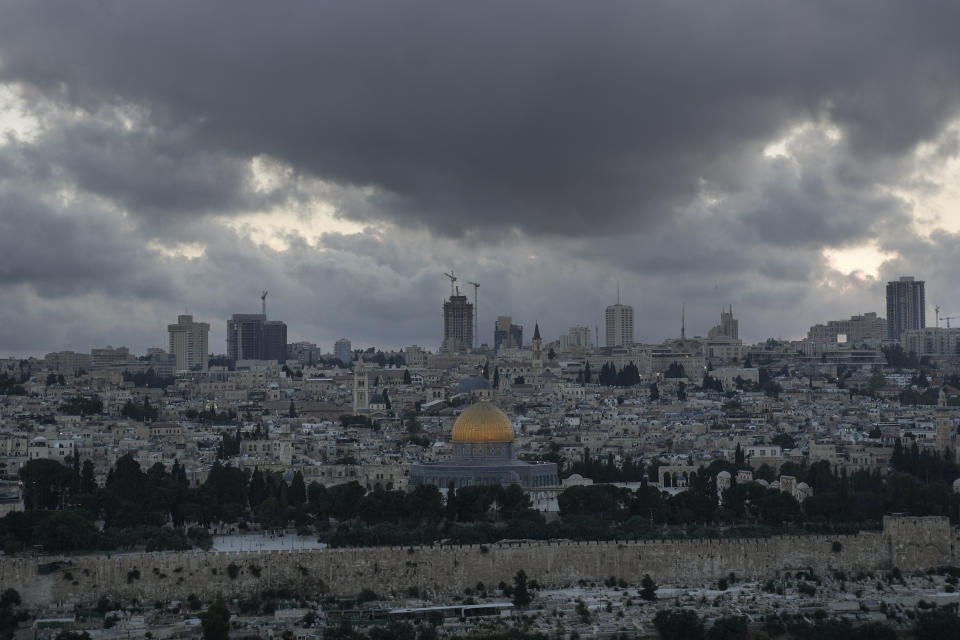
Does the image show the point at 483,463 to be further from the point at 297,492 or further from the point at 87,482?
the point at 87,482

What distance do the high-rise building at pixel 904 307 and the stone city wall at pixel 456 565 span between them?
132398 millimetres

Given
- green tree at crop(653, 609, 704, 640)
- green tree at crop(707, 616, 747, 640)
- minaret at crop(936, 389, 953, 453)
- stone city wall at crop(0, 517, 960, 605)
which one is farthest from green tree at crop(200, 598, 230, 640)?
minaret at crop(936, 389, 953, 453)

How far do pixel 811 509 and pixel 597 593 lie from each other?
12614 mm

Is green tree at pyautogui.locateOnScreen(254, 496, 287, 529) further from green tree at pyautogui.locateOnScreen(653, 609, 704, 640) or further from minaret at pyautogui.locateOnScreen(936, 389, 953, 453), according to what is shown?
minaret at pyautogui.locateOnScreen(936, 389, 953, 453)

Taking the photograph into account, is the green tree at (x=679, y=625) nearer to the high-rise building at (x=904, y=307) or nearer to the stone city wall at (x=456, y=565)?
the stone city wall at (x=456, y=565)

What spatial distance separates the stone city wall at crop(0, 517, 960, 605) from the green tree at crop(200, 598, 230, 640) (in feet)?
11.4

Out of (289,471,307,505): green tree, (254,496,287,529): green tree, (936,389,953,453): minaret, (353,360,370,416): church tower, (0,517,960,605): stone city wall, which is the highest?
(353,360,370,416): church tower

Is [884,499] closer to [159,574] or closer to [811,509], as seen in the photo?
[811,509]

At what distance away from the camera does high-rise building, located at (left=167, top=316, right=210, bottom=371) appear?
163 m

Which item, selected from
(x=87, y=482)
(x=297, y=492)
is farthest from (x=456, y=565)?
(x=87, y=482)

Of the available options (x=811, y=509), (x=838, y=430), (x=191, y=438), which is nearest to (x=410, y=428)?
(x=191, y=438)

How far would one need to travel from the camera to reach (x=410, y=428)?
93.2 meters

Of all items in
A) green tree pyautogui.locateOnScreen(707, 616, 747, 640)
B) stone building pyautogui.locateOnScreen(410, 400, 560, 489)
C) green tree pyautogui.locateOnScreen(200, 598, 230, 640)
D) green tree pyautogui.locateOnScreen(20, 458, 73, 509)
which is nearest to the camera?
green tree pyautogui.locateOnScreen(200, 598, 230, 640)

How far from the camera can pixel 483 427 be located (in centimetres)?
6712
